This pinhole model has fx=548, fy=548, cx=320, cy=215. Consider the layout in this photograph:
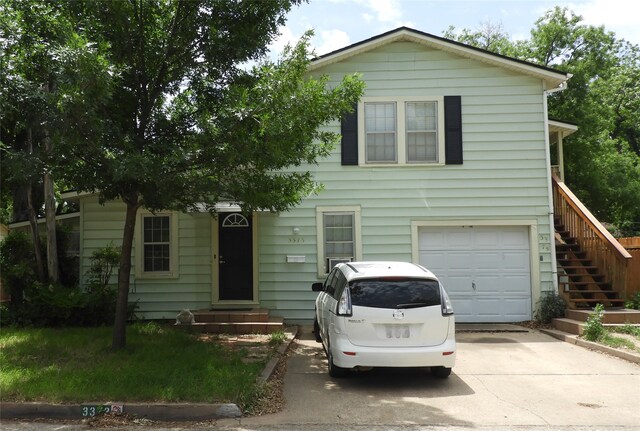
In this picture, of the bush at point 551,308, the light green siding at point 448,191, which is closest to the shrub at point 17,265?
the light green siding at point 448,191

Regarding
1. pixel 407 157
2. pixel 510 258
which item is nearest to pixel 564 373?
pixel 510 258

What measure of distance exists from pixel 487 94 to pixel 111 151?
8785 millimetres

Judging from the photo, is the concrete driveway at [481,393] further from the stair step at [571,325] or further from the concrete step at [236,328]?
the concrete step at [236,328]

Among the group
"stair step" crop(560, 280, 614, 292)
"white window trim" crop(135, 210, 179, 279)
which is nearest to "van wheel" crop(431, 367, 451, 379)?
"stair step" crop(560, 280, 614, 292)

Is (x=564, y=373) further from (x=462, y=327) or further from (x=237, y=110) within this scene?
(x=237, y=110)

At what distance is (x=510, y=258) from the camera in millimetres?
12781

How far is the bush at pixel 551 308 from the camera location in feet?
40.0

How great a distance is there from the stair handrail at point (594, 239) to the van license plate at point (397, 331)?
22.1 feet

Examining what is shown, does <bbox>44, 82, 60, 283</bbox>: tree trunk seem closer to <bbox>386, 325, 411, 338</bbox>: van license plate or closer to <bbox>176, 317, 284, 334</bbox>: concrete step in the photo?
<bbox>176, 317, 284, 334</bbox>: concrete step

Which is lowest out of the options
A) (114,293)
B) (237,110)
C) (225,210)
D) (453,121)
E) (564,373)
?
(564,373)

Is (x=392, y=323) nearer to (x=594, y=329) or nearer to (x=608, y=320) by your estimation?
(x=594, y=329)

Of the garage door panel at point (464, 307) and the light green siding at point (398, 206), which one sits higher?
the light green siding at point (398, 206)

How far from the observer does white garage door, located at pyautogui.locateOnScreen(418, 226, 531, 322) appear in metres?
12.7

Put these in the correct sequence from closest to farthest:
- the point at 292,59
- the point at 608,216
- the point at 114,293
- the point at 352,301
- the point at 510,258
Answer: the point at 352,301
the point at 292,59
the point at 114,293
the point at 510,258
the point at 608,216
